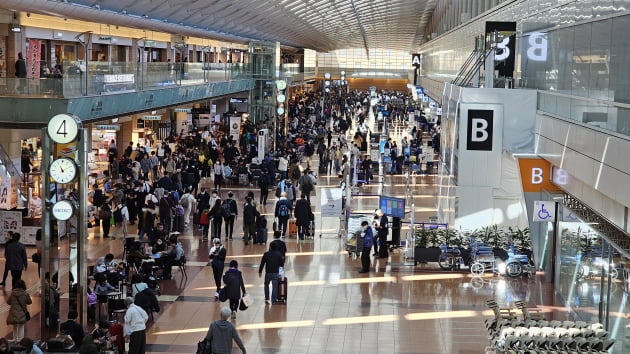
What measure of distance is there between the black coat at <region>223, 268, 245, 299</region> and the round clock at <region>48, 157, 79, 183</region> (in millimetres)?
2894

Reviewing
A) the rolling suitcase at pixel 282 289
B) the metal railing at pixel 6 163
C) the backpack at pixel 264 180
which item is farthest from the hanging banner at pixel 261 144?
the rolling suitcase at pixel 282 289

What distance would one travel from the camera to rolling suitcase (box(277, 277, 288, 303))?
679 inches

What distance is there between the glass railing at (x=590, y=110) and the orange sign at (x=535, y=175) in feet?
3.46

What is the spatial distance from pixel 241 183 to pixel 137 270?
16.1m

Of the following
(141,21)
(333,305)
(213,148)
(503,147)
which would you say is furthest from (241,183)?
(333,305)

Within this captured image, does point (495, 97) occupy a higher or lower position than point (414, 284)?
higher

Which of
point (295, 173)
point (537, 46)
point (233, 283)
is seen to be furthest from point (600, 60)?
point (295, 173)

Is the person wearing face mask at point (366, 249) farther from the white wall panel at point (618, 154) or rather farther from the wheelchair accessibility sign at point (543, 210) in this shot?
the white wall panel at point (618, 154)

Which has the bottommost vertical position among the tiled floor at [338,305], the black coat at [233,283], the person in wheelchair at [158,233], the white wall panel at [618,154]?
the tiled floor at [338,305]

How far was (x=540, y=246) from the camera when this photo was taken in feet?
68.3

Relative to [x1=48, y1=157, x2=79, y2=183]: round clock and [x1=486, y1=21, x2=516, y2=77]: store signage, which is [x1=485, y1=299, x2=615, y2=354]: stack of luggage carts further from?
[x1=486, y1=21, x2=516, y2=77]: store signage

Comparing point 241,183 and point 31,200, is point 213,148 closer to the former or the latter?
point 241,183

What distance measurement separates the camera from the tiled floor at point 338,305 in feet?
48.9

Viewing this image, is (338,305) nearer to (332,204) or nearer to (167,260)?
(167,260)
